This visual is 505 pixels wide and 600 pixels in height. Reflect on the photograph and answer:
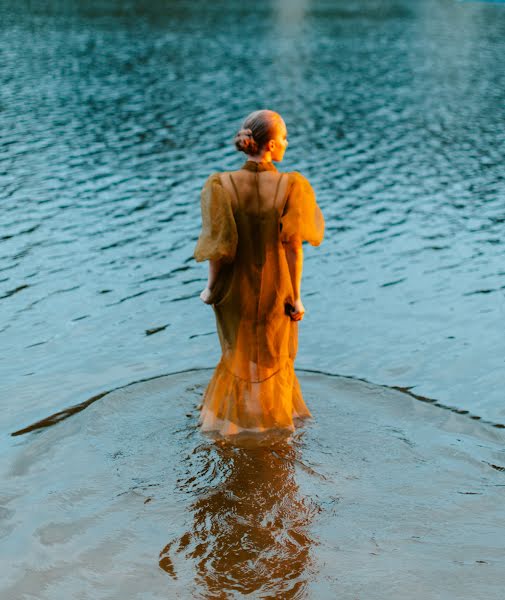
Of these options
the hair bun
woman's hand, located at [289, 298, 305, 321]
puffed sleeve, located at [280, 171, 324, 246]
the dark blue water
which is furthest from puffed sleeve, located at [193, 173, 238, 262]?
the dark blue water

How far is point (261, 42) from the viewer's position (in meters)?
45.5

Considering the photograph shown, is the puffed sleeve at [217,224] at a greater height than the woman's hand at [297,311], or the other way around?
the puffed sleeve at [217,224]

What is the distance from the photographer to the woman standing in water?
24.1 ft

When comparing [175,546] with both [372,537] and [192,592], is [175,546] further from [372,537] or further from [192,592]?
[372,537]

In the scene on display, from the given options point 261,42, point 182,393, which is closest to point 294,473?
point 182,393

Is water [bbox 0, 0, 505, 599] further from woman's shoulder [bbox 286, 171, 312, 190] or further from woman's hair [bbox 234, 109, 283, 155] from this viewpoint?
woman's hair [bbox 234, 109, 283, 155]

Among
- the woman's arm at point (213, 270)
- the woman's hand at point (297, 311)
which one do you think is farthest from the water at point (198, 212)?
the woman's arm at point (213, 270)

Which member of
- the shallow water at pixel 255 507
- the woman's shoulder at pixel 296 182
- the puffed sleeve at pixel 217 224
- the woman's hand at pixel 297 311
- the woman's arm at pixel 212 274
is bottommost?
the shallow water at pixel 255 507

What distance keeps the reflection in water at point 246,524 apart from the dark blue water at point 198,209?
2.36 m

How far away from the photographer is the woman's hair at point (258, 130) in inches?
285

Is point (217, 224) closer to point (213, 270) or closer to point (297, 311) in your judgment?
point (213, 270)

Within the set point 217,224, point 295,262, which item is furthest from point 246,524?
point 217,224

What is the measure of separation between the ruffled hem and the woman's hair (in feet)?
6.56

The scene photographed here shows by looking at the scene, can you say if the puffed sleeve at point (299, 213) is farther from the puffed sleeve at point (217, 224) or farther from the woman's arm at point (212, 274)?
the woman's arm at point (212, 274)
